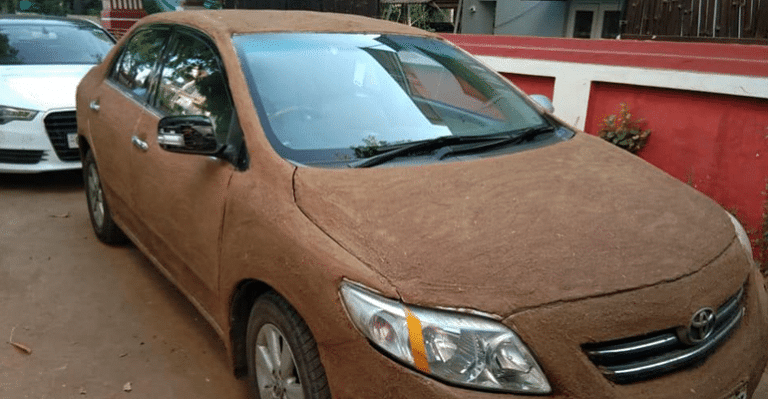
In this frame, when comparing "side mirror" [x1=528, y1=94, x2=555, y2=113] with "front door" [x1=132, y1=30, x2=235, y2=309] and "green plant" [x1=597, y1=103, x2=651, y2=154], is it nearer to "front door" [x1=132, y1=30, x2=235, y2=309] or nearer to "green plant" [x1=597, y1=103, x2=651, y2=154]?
"front door" [x1=132, y1=30, x2=235, y2=309]

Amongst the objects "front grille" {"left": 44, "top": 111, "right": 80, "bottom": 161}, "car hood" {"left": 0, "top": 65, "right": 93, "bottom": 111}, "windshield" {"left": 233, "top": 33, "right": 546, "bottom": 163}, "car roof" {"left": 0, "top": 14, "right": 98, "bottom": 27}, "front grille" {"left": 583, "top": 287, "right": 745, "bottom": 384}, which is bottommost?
"front grille" {"left": 44, "top": 111, "right": 80, "bottom": 161}

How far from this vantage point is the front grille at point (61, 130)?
6156 mm

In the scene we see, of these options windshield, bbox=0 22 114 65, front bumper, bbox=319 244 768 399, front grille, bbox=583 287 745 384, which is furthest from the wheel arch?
windshield, bbox=0 22 114 65

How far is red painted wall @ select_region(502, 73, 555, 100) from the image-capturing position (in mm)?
6305

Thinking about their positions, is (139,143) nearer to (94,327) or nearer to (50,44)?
(94,327)

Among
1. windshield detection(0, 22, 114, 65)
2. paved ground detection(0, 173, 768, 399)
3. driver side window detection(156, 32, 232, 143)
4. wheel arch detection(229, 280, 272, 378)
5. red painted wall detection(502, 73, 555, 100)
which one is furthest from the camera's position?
windshield detection(0, 22, 114, 65)

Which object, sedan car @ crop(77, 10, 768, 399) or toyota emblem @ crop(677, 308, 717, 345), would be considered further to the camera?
toyota emblem @ crop(677, 308, 717, 345)

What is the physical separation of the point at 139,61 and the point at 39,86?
2.78 metres

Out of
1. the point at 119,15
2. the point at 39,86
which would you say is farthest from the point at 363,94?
the point at 119,15

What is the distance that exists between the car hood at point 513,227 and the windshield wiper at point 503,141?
0.44ft

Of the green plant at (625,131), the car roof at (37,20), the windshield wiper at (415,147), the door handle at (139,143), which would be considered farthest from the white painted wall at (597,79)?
the car roof at (37,20)

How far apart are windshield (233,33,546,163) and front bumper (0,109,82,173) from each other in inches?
148

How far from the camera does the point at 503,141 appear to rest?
118 inches

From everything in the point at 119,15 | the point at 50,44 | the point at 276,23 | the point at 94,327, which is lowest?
the point at 94,327
